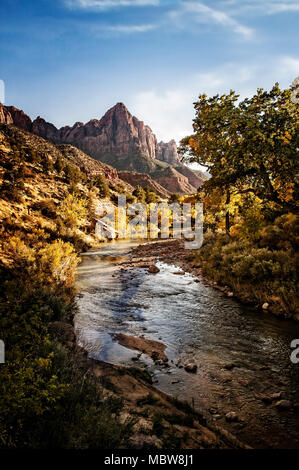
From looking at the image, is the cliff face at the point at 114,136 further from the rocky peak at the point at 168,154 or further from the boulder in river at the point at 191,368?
the boulder in river at the point at 191,368

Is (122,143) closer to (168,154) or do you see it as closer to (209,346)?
(168,154)

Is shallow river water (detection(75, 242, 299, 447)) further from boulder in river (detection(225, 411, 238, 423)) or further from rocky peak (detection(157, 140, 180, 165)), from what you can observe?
rocky peak (detection(157, 140, 180, 165))

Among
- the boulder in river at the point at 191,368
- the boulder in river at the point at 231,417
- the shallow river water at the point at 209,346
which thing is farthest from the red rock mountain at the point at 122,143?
the boulder in river at the point at 231,417

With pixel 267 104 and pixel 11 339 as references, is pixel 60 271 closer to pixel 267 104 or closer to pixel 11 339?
pixel 11 339

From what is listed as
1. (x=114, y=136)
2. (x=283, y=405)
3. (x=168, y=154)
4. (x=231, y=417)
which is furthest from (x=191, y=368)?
(x=168, y=154)
